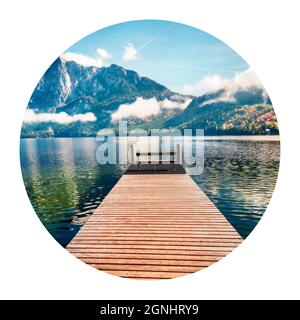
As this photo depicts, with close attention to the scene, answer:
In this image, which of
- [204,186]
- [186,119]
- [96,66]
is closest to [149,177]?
[204,186]

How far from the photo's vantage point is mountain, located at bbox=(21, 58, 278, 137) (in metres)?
73.9

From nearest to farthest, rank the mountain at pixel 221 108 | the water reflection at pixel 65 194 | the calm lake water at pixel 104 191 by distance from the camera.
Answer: the water reflection at pixel 65 194
the calm lake water at pixel 104 191
the mountain at pixel 221 108

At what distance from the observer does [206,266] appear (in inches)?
140

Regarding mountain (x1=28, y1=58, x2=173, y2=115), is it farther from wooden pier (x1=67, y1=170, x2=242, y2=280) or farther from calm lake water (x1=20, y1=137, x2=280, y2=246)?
wooden pier (x1=67, y1=170, x2=242, y2=280)

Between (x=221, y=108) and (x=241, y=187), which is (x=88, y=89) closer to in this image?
(x=221, y=108)

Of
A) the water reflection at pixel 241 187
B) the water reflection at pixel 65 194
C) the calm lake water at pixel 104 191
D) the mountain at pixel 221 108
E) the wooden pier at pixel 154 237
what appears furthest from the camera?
the mountain at pixel 221 108

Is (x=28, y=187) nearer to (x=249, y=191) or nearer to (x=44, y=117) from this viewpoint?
(x=249, y=191)

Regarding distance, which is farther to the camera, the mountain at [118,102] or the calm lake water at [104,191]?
the mountain at [118,102]

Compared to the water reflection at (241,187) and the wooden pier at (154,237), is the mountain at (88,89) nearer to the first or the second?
the water reflection at (241,187)

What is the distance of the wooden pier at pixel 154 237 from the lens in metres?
3.57

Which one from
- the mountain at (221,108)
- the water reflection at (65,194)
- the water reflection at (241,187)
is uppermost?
the mountain at (221,108)

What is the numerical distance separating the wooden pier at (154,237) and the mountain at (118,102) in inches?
2401

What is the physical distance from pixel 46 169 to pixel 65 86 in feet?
299

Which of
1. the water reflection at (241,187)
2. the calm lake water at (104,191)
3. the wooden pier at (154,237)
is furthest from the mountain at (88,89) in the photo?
the wooden pier at (154,237)
